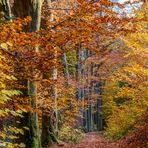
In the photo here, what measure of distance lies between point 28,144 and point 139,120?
20.0ft

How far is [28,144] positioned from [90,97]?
23.3m

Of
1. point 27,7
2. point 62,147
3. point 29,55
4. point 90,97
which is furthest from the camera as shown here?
point 90,97

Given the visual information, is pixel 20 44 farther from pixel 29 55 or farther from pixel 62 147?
pixel 62 147

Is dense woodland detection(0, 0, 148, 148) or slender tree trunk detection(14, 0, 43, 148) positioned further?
slender tree trunk detection(14, 0, 43, 148)

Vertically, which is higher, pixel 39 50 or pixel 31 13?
pixel 31 13

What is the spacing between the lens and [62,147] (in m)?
13.0

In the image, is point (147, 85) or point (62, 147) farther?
point (62, 147)

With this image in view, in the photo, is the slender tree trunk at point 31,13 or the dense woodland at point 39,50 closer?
the dense woodland at point 39,50

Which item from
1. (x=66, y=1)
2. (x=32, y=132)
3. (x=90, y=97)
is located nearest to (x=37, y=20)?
(x=32, y=132)

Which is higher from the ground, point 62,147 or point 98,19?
point 98,19

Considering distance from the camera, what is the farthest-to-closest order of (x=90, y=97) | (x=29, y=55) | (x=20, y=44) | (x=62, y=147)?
(x=90, y=97), (x=62, y=147), (x=29, y=55), (x=20, y=44)

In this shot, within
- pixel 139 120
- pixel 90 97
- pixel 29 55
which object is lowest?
pixel 90 97

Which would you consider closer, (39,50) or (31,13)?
(31,13)

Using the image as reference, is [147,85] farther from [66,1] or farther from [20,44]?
[66,1]
